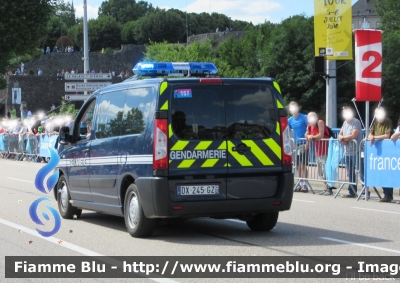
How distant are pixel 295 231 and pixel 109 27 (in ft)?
499

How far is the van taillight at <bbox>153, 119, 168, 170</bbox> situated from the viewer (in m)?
10.0

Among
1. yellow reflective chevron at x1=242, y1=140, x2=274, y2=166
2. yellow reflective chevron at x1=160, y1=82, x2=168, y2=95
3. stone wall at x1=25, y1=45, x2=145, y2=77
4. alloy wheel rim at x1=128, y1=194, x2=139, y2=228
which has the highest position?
stone wall at x1=25, y1=45, x2=145, y2=77

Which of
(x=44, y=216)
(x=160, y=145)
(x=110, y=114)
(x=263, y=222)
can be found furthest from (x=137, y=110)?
(x=44, y=216)

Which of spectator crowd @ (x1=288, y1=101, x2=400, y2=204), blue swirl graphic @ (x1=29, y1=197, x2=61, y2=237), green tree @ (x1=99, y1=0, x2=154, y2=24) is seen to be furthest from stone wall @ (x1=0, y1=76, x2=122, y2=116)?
green tree @ (x1=99, y1=0, x2=154, y2=24)

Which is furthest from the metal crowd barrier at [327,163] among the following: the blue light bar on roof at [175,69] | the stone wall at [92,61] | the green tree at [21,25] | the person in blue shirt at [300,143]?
the stone wall at [92,61]

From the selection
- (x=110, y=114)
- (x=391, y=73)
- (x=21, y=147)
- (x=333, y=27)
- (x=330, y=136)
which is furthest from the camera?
(x=391, y=73)

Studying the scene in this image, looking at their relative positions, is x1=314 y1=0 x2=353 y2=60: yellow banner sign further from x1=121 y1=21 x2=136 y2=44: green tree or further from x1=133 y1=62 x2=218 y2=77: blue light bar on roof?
x1=121 y1=21 x2=136 y2=44: green tree

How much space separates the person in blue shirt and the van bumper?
26.8 feet

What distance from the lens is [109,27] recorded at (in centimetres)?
16038

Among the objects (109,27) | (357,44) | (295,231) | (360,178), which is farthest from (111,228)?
(109,27)

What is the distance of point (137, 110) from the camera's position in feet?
34.8

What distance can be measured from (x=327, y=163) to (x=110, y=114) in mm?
7617

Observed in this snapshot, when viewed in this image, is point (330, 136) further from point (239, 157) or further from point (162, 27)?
point (162, 27)

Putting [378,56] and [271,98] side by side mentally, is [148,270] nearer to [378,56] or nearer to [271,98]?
[271,98]
